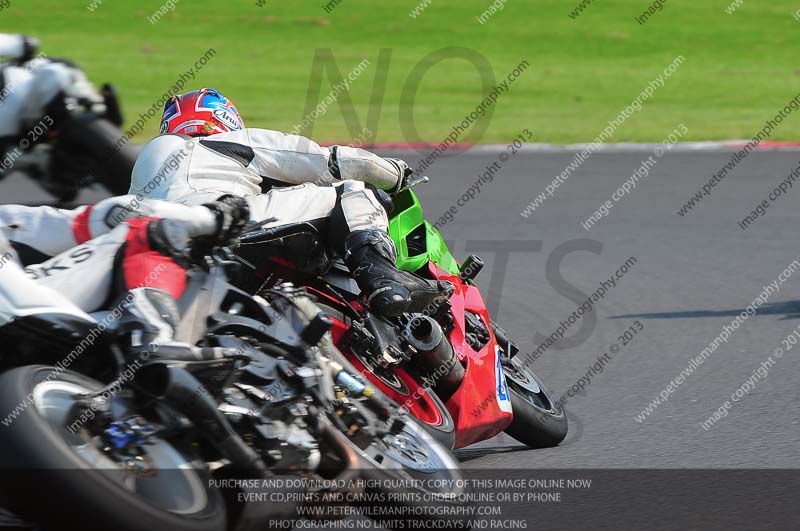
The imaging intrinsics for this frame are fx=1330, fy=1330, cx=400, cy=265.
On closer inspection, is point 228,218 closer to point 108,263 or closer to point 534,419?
point 108,263

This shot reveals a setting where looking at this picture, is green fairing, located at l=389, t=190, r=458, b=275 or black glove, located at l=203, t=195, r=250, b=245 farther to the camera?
green fairing, located at l=389, t=190, r=458, b=275

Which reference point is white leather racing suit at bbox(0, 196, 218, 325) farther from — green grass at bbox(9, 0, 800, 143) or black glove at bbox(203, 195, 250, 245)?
green grass at bbox(9, 0, 800, 143)

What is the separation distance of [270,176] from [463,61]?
21.5 m

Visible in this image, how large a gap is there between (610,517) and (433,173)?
9578 mm

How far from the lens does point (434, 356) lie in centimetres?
498

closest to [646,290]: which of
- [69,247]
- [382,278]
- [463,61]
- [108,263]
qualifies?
[382,278]

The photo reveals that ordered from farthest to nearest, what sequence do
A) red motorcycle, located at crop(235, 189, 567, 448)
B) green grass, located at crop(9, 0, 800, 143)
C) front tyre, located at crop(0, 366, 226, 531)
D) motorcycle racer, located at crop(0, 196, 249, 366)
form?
green grass, located at crop(9, 0, 800, 143) → red motorcycle, located at crop(235, 189, 567, 448) → motorcycle racer, located at crop(0, 196, 249, 366) → front tyre, located at crop(0, 366, 226, 531)

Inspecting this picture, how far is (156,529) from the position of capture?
308 centimetres

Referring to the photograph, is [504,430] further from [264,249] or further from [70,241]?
[70,241]

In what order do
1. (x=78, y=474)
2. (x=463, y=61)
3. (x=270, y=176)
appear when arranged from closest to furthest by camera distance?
(x=78, y=474), (x=270, y=176), (x=463, y=61)

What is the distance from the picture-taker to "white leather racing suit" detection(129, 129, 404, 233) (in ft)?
16.1

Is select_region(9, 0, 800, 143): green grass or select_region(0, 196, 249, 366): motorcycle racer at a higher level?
select_region(0, 196, 249, 366): motorcycle racer

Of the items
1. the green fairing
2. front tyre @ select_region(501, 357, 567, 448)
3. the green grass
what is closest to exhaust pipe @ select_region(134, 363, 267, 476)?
the green fairing

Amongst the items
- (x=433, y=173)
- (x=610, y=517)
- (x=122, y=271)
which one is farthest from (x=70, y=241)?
(x=433, y=173)
